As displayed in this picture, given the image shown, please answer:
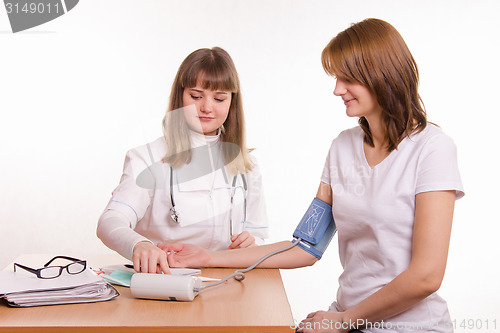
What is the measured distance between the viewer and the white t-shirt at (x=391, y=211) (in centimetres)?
144

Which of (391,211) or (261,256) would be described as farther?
(261,256)

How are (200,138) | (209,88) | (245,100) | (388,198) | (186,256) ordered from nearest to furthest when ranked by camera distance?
(388,198) → (186,256) → (209,88) → (200,138) → (245,100)

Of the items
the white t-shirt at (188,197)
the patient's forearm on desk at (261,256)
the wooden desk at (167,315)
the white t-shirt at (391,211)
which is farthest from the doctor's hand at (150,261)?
the white t-shirt at (391,211)

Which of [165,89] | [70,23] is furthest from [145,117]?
[70,23]

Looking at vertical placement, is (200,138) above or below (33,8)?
below

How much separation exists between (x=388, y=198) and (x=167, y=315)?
0.65m

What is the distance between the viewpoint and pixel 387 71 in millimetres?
1486

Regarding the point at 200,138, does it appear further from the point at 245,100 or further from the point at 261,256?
the point at 245,100

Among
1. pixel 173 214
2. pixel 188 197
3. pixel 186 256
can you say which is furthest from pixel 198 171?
pixel 186 256

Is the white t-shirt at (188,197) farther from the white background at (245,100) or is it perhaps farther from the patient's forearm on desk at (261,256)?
the white background at (245,100)

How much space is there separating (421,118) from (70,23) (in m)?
2.60

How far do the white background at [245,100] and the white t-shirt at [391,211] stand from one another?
195cm

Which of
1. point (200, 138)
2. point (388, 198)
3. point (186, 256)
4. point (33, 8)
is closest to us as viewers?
point (388, 198)

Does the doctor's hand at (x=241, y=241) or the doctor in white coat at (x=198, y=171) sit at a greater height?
the doctor in white coat at (x=198, y=171)
